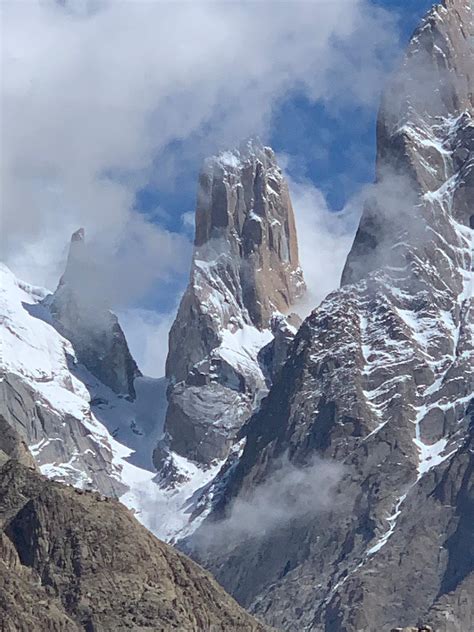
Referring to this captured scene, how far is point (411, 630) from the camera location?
188m

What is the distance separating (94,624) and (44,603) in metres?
4.17

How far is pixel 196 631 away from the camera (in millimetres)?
199625

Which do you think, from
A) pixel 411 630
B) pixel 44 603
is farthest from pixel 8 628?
pixel 411 630

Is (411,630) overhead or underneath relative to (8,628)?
overhead

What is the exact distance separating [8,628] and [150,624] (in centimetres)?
1160

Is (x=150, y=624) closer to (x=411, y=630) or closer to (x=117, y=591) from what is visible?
(x=117, y=591)

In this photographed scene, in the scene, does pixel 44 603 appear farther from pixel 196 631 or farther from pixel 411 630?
pixel 411 630

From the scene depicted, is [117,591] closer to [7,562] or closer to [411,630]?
[7,562]

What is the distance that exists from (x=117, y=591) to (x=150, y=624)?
5.18 m

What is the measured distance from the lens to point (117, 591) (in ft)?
654

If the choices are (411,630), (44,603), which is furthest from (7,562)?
(411,630)

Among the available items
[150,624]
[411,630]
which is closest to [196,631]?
[150,624]

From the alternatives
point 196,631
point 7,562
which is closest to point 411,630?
point 196,631

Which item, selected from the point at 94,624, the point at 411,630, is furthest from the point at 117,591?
the point at 411,630
